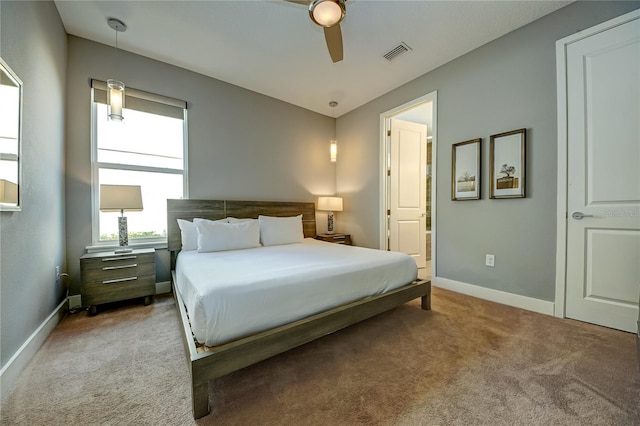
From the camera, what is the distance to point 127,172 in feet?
9.48

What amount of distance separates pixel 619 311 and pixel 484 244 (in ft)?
3.47

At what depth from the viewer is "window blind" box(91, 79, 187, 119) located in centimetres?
269

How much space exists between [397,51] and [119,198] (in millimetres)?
3436

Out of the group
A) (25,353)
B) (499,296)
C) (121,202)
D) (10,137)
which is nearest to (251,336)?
(25,353)

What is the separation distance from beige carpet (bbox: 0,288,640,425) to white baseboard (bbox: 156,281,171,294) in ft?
2.79

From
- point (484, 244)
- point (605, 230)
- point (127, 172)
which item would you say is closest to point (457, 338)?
point (484, 244)

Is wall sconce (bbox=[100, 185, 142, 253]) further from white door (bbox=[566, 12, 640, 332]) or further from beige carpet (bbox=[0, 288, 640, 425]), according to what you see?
white door (bbox=[566, 12, 640, 332])

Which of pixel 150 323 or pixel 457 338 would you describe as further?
pixel 150 323

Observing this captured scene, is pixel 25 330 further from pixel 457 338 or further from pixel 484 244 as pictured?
pixel 484 244

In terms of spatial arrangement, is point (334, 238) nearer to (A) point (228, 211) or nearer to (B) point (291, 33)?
(A) point (228, 211)

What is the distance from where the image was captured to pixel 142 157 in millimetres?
2982

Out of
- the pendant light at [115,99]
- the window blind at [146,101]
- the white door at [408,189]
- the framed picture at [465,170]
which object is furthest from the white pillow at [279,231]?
the framed picture at [465,170]

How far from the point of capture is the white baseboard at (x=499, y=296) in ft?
7.67

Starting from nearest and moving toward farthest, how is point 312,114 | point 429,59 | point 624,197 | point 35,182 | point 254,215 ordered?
point 35,182 < point 624,197 < point 429,59 < point 254,215 < point 312,114
